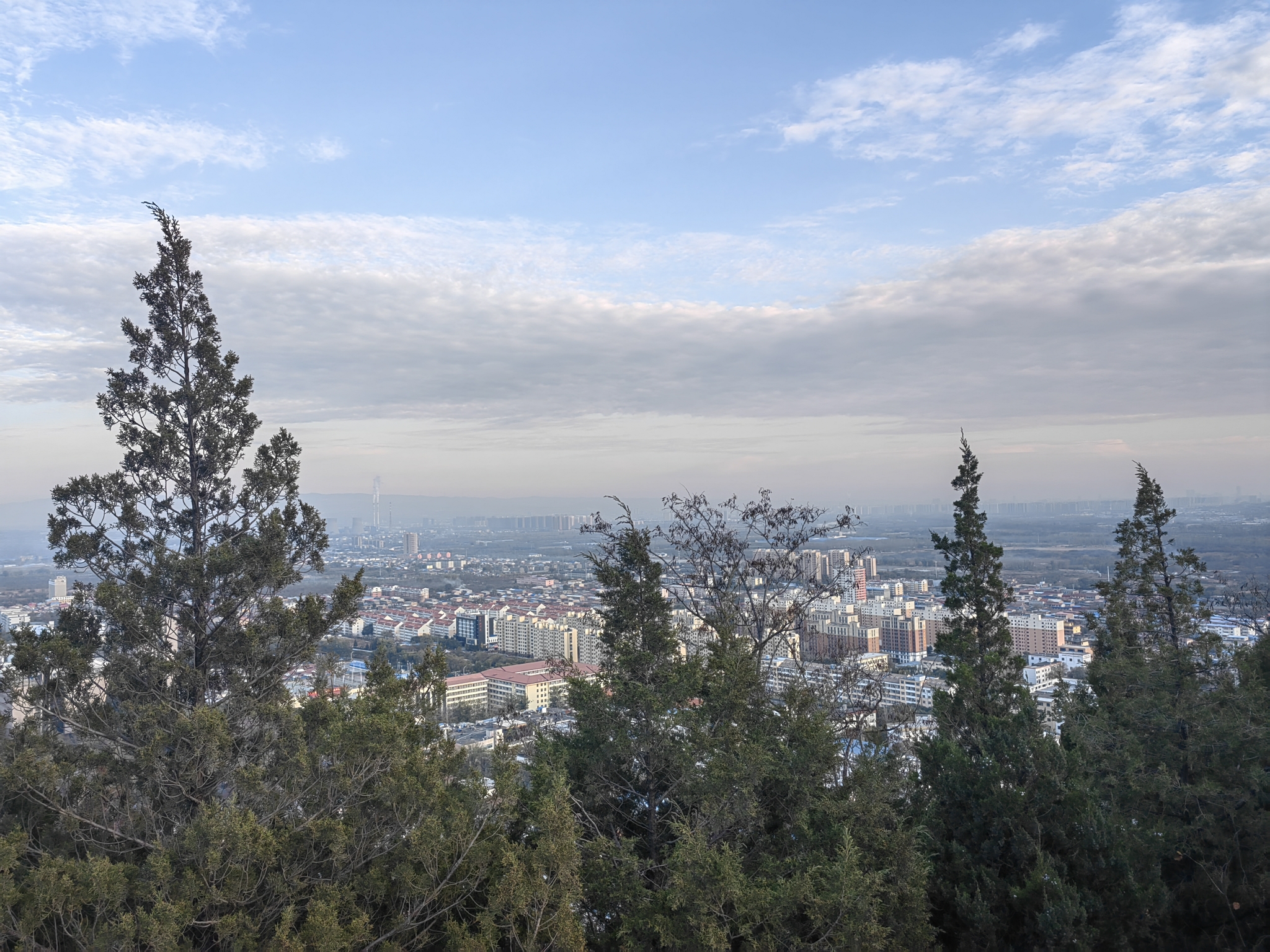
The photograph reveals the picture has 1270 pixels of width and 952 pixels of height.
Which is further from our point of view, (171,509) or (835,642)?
(835,642)

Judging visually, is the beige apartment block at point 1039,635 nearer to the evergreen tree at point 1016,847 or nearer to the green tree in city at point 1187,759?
the green tree in city at point 1187,759

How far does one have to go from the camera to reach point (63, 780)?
596cm

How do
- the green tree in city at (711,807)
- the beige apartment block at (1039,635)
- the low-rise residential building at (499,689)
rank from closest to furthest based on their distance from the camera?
1. the green tree in city at (711,807)
2. the low-rise residential building at (499,689)
3. the beige apartment block at (1039,635)

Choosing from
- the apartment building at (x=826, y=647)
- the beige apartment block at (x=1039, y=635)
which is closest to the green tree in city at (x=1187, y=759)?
the apartment building at (x=826, y=647)

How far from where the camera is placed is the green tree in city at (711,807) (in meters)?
5.79

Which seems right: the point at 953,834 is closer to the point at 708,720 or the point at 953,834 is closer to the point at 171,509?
the point at 708,720

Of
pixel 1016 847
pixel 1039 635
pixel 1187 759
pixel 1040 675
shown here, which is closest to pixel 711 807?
pixel 1016 847

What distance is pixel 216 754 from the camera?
599 centimetres

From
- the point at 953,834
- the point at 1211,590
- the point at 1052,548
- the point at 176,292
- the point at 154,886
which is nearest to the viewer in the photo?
the point at 154,886

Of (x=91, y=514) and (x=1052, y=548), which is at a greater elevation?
(x=91, y=514)

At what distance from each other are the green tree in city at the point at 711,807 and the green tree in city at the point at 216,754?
2.71ft

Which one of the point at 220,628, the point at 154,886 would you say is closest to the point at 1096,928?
the point at 154,886

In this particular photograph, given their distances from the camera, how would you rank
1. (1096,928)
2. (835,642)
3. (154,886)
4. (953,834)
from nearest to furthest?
(154,886), (1096,928), (953,834), (835,642)

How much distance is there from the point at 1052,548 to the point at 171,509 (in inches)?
2607
